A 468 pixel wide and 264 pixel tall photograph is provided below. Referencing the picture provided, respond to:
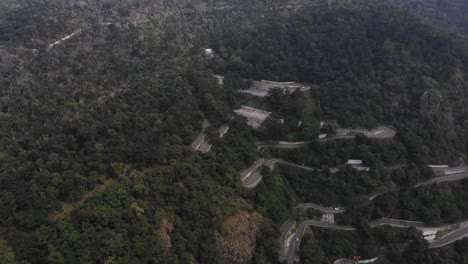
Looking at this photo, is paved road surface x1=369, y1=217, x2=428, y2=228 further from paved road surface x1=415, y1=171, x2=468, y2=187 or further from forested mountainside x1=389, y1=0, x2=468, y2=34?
forested mountainside x1=389, y1=0, x2=468, y2=34

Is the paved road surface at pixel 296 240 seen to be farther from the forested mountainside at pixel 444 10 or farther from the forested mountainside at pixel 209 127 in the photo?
the forested mountainside at pixel 444 10

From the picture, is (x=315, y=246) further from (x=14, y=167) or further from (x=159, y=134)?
(x=14, y=167)

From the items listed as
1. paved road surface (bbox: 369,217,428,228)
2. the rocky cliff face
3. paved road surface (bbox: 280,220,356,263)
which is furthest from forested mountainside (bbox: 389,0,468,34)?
the rocky cliff face

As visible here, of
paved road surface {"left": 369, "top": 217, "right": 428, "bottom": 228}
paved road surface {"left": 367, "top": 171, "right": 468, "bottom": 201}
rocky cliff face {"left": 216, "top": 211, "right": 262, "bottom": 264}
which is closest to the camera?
rocky cliff face {"left": 216, "top": 211, "right": 262, "bottom": 264}

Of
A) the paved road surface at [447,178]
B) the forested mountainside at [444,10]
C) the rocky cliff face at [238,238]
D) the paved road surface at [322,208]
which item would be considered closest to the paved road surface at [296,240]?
the paved road surface at [322,208]

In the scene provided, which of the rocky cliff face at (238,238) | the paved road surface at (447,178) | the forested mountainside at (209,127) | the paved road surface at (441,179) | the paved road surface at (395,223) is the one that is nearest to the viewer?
the forested mountainside at (209,127)

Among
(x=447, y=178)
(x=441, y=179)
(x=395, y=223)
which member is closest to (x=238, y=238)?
(x=395, y=223)

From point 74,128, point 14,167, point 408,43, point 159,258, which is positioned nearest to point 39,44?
point 74,128

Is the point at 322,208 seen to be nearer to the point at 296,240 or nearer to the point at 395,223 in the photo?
the point at 296,240
